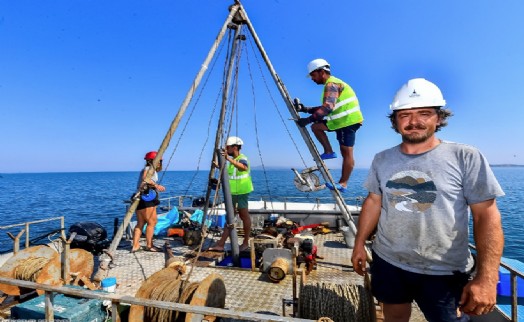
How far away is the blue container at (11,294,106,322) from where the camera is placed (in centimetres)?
424

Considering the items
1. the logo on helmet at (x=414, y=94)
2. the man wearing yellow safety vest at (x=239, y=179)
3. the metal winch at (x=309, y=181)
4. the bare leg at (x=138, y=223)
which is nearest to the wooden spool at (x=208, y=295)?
the metal winch at (x=309, y=181)

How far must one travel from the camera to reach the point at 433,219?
93.0 inches

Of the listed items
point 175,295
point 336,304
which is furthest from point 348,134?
point 175,295

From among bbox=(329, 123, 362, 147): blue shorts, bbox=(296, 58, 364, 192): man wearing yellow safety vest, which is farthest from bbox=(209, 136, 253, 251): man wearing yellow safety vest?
bbox=(329, 123, 362, 147): blue shorts

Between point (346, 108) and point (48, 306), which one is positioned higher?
point (346, 108)

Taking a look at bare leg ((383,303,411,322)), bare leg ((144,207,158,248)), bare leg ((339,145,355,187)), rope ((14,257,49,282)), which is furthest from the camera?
bare leg ((144,207,158,248))

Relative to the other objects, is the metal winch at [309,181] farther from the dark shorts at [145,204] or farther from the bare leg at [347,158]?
the dark shorts at [145,204]

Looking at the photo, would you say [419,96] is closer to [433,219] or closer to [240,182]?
[433,219]

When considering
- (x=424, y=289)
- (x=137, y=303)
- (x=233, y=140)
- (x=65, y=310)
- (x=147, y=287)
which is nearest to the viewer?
(x=424, y=289)

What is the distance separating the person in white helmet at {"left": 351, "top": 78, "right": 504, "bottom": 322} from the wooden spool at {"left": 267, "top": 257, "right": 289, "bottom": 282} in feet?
13.4

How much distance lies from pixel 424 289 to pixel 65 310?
16.8 feet

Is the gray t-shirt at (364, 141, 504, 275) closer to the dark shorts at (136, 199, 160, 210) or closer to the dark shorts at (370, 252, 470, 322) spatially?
the dark shorts at (370, 252, 470, 322)

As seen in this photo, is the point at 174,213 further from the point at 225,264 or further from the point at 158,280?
the point at 158,280

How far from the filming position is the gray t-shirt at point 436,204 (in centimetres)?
228
